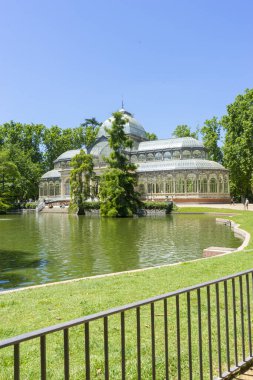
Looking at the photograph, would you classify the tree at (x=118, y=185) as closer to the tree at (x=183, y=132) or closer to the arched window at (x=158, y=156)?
the arched window at (x=158, y=156)

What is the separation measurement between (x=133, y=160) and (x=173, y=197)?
13.2 m

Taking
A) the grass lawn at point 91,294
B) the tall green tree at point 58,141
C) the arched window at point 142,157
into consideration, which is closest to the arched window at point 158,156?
the arched window at point 142,157

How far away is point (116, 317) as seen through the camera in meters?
5.38

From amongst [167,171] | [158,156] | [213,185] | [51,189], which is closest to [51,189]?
[51,189]

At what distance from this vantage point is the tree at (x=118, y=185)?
3931 centimetres

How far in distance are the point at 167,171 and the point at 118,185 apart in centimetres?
1824

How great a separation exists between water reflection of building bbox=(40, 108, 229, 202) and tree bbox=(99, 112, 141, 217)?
8.86 metres

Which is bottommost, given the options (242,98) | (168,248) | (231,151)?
(168,248)

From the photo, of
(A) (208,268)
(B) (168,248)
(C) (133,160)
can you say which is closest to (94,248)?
(B) (168,248)

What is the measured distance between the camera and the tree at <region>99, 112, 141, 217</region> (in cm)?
3931

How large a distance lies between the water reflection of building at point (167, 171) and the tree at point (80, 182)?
10.3 feet

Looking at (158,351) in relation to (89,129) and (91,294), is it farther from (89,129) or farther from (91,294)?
(89,129)

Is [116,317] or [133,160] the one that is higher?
[133,160]

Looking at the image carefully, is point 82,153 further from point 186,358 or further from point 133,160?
point 186,358
